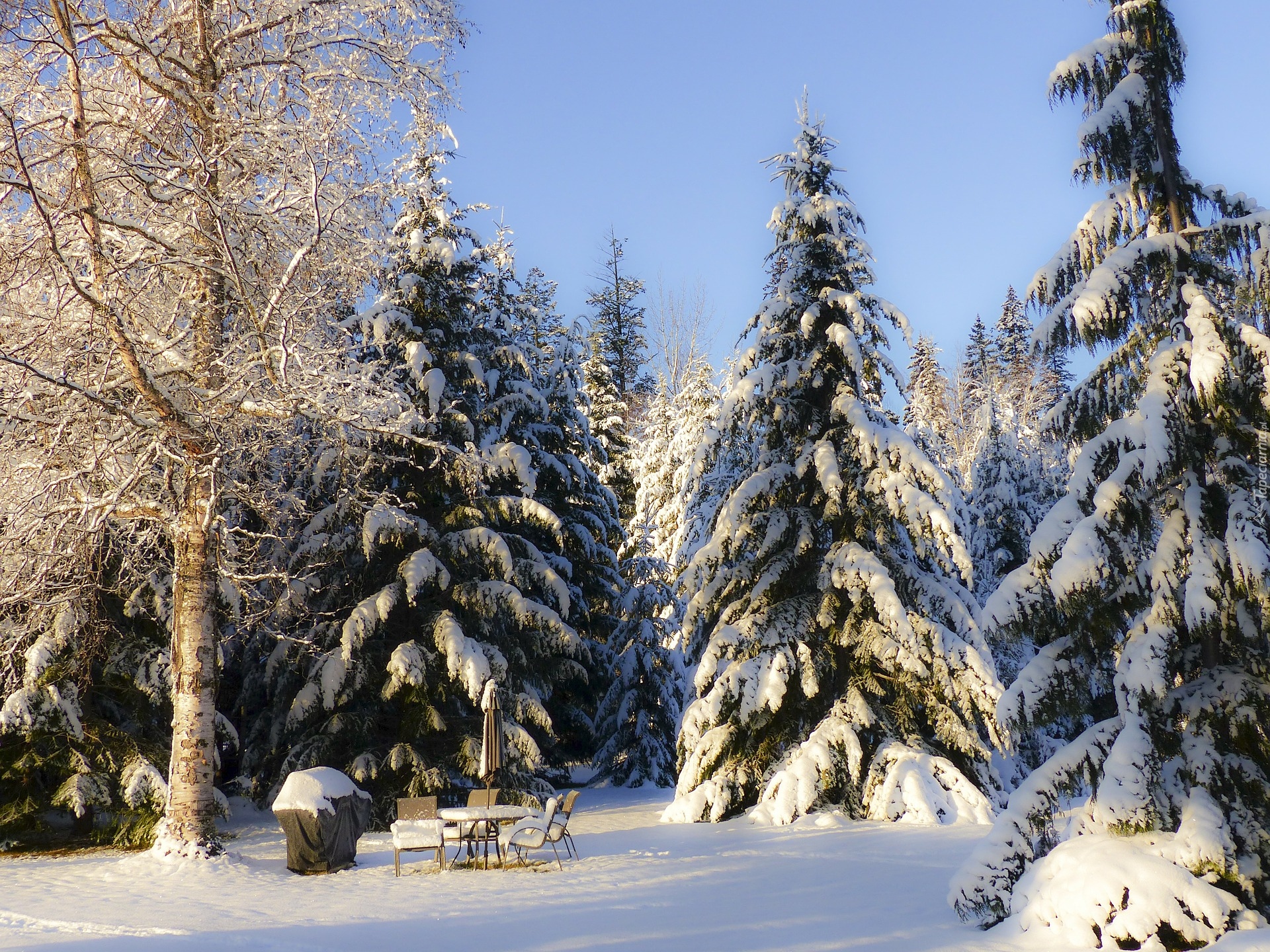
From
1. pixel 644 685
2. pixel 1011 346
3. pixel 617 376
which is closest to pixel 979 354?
pixel 1011 346

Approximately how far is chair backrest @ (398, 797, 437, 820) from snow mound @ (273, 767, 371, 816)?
0.71 meters

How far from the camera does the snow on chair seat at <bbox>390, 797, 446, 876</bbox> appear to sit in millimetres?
12055

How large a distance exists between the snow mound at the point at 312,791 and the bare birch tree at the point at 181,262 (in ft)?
4.95

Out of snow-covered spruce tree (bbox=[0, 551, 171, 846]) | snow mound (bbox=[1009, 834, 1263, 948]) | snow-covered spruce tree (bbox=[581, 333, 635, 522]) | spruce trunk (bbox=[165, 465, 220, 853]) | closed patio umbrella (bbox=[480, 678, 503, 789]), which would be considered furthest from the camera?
snow-covered spruce tree (bbox=[581, 333, 635, 522])

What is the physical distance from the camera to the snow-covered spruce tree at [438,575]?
1670cm

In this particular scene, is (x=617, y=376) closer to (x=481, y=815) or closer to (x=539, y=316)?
(x=539, y=316)

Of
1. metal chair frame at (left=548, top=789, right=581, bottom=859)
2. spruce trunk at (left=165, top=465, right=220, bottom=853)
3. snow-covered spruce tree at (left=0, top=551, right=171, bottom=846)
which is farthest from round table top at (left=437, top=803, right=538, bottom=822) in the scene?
snow-covered spruce tree at (left=0, top=551, right=171, bottom=846)

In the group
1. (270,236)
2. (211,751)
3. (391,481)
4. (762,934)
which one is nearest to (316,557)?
(391,481)

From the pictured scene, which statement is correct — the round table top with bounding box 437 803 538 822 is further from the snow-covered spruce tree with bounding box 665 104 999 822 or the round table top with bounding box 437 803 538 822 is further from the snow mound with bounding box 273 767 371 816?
the snow-covered spruce tree with bounding box 665 104 999 822

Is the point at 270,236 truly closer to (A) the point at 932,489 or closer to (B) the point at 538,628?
(B) the point at 538,628

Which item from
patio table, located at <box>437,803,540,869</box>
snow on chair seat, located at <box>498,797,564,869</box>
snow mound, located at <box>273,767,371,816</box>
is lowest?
snow on chair seat, located at <box>498,797,564,869</box>

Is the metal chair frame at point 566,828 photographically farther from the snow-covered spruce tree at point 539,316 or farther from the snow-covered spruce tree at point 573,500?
the snow-covered spruce tree at point 539,316

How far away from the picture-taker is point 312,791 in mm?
12164

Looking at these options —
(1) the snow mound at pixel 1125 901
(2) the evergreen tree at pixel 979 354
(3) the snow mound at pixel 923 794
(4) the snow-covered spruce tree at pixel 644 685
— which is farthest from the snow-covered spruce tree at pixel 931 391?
(1) the snow mound at pixel 1125 901
